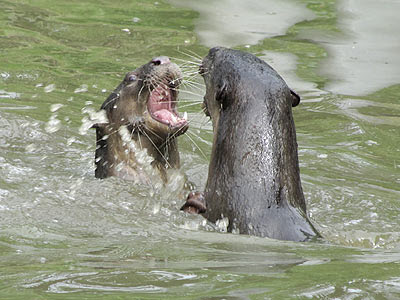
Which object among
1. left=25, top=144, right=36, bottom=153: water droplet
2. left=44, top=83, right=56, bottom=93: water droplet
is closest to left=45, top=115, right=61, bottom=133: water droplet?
left=25, top=144, right=36, bottom=153: water droplet

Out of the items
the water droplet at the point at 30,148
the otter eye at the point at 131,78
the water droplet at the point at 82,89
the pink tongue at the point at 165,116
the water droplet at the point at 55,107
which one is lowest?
the water droplet at the point at 30,148

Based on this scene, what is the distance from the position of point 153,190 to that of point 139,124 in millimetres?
559

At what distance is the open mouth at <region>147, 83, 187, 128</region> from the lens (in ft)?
22.7

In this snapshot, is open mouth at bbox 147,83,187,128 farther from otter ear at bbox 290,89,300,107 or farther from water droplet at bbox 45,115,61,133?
water droplet at bbox 45,115,61,133

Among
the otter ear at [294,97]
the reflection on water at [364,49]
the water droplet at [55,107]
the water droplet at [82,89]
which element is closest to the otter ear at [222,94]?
the otter ear at [294,97]

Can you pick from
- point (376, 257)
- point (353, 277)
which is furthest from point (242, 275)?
point (376, 257)

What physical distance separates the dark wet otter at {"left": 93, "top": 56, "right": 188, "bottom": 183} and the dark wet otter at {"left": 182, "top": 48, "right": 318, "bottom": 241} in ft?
3.92

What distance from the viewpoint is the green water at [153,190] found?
12.7 ft

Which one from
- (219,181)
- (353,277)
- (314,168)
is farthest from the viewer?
(314,168)

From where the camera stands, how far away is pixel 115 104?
7.19 metres

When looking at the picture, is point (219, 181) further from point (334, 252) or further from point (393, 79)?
point (393, 79)

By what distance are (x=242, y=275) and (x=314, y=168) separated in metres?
4.22

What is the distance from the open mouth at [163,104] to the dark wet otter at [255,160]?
1.13 m

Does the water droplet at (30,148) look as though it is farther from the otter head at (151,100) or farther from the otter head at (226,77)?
the otter head at (226,77)
